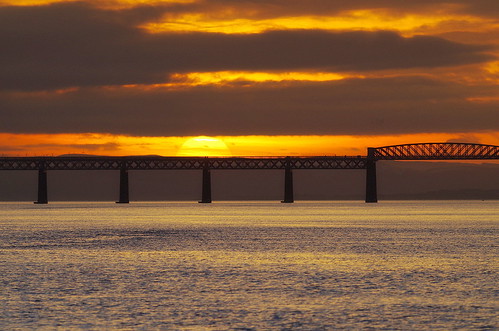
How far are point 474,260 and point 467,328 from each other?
29.1 meters

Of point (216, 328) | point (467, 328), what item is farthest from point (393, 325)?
point (216, 328)

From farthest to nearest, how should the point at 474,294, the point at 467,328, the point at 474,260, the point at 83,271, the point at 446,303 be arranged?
the point at 474,260 → the point at 83,271 → the point at 474,294 → the point at 446,303 → the point at 467,328

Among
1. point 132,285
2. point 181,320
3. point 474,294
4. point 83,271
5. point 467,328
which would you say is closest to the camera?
point 467,328

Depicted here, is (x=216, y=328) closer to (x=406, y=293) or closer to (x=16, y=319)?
(x=16, y=319)

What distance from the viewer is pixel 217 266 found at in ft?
178

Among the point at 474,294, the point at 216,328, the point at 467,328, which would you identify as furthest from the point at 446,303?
the point at 216,328

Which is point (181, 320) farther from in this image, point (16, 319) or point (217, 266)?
point (217, 266)

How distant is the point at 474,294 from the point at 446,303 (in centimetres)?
342

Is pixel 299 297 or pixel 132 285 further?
pixel 132 285

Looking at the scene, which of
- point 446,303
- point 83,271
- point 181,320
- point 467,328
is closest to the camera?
point 467,328

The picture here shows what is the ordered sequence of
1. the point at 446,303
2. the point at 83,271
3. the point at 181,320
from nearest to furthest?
the point at 181,320 < the point at 446,303 < the point at 83,271

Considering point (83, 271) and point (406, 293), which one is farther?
point (83, 271)

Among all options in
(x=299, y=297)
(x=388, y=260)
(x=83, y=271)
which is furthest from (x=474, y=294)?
(x=83, y=271)

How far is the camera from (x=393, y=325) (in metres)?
30.7
